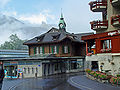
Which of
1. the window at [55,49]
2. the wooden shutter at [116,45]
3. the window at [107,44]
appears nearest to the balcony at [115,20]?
the wooden shutter at [116,45]

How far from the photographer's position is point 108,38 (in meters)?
25.2

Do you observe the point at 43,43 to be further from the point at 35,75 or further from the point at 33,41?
the point at 35,75

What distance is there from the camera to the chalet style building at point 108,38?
24281 mm

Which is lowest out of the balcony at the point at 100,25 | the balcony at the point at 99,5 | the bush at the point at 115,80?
the bush at the point at 115,80

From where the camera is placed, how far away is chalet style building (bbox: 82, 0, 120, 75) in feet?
79.7

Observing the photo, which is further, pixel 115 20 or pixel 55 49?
pixel 55 49

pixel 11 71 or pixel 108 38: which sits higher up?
pixel 108 38

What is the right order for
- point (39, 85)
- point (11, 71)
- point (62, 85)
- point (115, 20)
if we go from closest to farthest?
1. point (62, 85)
2. point (39, 85)
3. point (115, 20)
4. point (11, 71)

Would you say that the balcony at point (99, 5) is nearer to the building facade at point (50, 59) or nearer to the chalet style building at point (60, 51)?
the building facade at point (50, 59)

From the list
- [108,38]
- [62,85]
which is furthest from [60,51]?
[62,85]

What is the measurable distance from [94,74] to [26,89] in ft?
30.8

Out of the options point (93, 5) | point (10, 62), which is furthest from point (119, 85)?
point (10, 62)

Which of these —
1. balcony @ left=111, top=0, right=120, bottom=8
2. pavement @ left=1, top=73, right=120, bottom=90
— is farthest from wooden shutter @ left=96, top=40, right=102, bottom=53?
balcony @ left=111, top=0, right=120, bottom=8

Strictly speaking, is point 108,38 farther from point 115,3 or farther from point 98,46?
point 115,3
